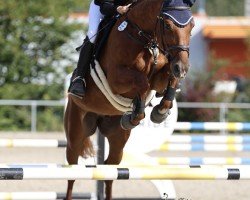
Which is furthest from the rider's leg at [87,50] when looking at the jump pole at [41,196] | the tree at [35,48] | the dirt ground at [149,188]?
the tree at [35,48]

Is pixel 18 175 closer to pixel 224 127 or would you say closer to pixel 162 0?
pixel 162 0

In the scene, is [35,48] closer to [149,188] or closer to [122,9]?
[149,188]

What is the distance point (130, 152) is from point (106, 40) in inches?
61.0

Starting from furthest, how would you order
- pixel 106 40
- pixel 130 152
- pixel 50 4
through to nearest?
pixel 50 4 < pixel 130 152 < pixel 106 40

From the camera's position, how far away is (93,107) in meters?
6.21

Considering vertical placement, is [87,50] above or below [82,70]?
above

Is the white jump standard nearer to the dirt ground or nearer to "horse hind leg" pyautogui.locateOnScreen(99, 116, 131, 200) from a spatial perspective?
"horse hind leg" pyautogui.locateOnScreen(99, 116, 131, 200)

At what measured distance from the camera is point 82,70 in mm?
6230

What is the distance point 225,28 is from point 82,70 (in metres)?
20.5

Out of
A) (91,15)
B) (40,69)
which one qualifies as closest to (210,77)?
(40,69)

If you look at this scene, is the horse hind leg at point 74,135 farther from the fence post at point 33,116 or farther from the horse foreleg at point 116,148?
the fence post at point 33,116

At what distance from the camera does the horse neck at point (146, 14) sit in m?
5.47

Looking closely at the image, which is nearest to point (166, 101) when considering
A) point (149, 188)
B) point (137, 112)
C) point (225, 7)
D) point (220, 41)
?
point (137, 112)

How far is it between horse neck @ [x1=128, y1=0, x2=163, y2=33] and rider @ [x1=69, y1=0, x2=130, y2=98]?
1.00ft
